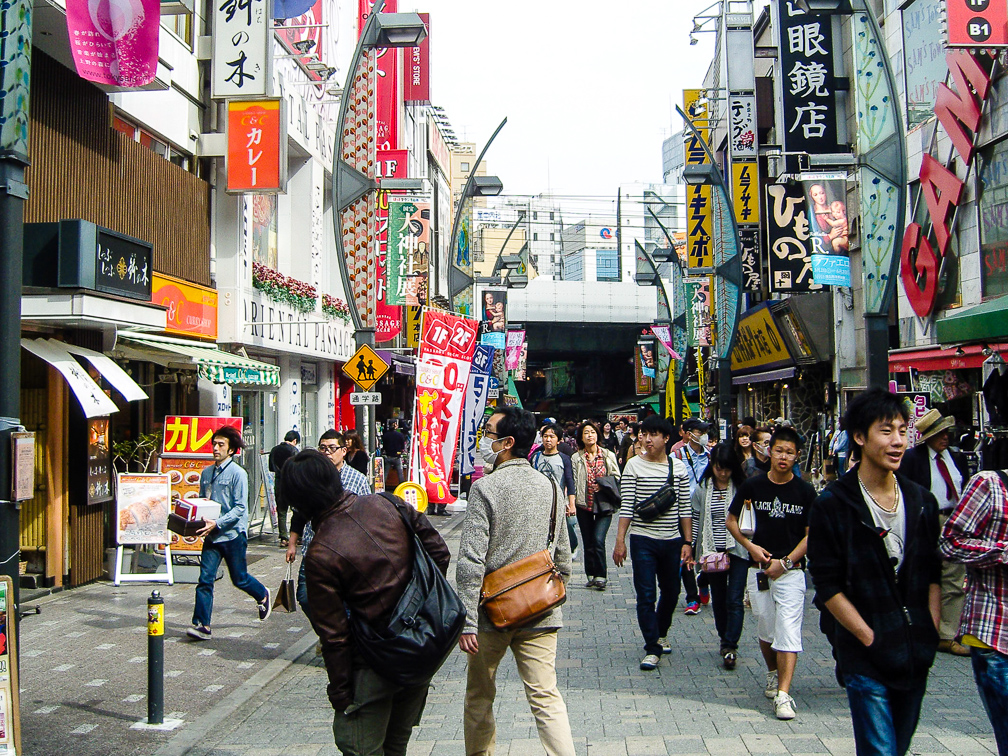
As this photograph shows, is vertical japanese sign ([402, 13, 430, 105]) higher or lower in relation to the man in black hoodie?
higher

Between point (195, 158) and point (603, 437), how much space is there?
1837cm

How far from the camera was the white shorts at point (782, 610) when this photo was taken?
20.5 feet

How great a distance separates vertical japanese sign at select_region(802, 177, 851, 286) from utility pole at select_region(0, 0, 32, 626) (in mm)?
14365

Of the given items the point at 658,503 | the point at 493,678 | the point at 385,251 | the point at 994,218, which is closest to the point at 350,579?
the point at 493,678

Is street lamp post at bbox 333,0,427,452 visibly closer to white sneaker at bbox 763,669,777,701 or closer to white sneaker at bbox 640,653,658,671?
white sneaker at bbox 640,653,658,671

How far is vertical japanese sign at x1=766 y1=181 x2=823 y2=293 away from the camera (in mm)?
22375

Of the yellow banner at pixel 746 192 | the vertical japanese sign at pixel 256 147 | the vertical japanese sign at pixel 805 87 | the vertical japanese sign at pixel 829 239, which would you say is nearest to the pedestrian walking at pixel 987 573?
the vertical japanese sign at pixel 256 147

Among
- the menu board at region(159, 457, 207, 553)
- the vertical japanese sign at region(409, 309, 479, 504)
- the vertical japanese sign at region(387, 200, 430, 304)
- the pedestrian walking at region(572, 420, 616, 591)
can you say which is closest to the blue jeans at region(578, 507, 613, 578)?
the pedestrian walking at region(572, 420, 616, 591)

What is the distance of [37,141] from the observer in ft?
34.9

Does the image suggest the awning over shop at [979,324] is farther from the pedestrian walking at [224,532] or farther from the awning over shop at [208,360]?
the awning over shop at [208,360]

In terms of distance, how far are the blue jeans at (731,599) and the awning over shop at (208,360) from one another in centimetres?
786

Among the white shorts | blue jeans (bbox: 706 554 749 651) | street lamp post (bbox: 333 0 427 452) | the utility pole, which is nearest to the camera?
the utility pole

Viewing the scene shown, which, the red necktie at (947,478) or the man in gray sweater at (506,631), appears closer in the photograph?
the man in gray sweater at (506,631)

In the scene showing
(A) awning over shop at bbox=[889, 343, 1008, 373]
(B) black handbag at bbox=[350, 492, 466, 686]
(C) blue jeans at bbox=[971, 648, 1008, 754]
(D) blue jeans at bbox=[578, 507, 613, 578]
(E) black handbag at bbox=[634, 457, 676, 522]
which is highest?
(A) awning over shop at bbox=[889, 343, 1008, 373]
